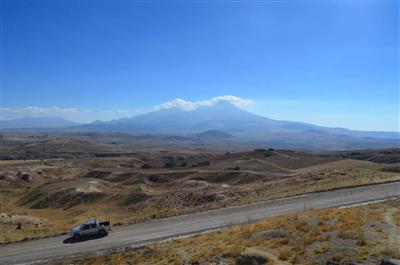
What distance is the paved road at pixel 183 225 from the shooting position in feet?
76.2

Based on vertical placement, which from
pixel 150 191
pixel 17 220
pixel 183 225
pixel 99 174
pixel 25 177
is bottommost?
pixel 25 177

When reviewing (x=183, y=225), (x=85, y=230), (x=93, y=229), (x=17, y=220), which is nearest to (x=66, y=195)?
(x=17, y=220)

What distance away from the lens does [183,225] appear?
87.8 ft

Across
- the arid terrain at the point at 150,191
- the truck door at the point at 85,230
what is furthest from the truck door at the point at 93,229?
the arid terrain at the point at 150,191

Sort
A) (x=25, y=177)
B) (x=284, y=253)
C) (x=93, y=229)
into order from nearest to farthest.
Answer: (x=284, y=253), (x=93, y=229), (x=25, y=177)

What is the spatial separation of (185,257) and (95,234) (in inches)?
446

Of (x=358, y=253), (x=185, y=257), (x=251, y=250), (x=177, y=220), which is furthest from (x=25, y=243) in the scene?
(x=358, y=253)

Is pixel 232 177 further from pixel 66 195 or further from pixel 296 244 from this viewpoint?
pixel 296 244

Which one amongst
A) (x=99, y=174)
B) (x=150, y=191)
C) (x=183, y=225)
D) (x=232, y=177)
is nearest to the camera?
(x=183, y=225)

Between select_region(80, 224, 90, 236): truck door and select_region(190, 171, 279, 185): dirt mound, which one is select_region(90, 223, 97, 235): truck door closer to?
select_region(80, 224, 90, 236): truck door

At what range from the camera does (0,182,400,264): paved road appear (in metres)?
23.2

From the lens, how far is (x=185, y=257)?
17.4 metres

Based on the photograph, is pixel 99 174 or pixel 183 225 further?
pixel 99 174

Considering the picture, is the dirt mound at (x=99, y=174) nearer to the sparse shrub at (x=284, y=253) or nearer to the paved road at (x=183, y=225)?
the paved road at (x=183, y=225)
